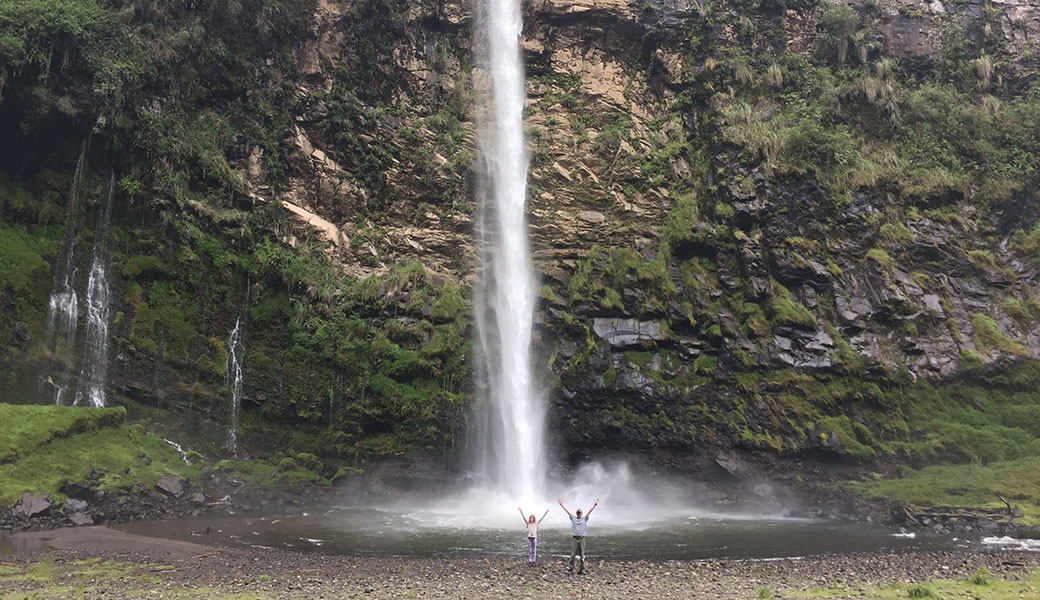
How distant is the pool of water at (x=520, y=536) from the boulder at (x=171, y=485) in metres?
1.38

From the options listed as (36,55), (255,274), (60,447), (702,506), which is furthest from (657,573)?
(36,55)

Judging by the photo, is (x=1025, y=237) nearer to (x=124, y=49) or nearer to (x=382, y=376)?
(x=382, y=376)

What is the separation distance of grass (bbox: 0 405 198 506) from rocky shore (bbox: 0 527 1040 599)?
3.73 metres

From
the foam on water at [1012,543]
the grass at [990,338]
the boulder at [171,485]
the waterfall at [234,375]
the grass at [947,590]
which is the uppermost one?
the grass at [990,338]

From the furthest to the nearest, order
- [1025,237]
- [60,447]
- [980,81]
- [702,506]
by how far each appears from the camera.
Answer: [980,81] → [1025,237] → [702,506] → [60,447]

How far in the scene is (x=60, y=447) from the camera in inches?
768


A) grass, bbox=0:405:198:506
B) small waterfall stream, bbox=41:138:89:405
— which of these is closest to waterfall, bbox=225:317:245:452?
grass, bbox=0:405:198:506

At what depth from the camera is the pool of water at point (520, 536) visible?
52.7ft

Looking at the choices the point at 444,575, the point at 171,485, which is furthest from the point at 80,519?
the point at 444,575

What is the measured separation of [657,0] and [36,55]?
2520cm

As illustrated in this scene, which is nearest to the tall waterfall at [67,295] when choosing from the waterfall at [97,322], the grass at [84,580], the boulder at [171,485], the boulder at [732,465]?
the waterfall at [97,322]

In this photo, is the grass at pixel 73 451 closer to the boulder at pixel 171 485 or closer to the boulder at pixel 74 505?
the boulder at pixel 171 485

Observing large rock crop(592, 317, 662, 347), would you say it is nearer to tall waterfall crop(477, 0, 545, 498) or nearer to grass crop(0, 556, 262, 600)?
tall waterfall crop(477, 0, 545, 498)

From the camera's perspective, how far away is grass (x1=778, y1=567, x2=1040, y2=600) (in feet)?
36.5
